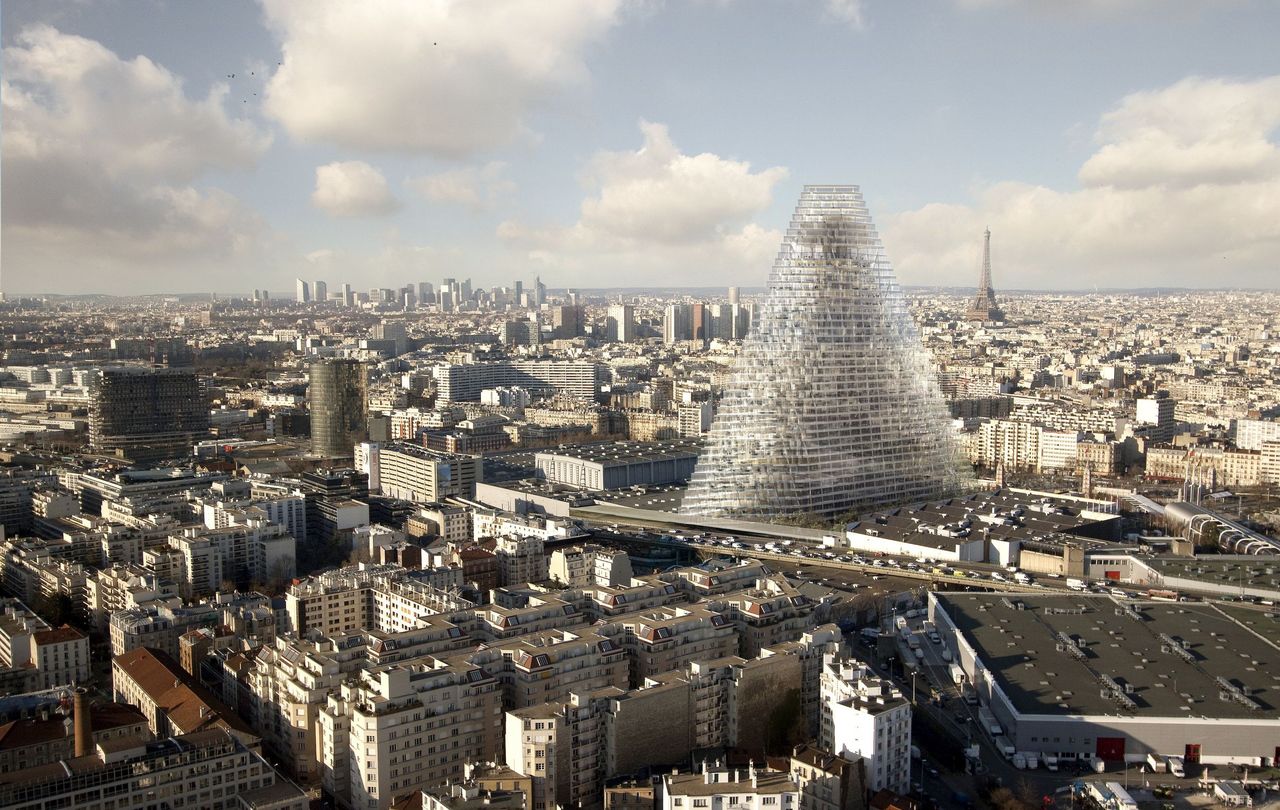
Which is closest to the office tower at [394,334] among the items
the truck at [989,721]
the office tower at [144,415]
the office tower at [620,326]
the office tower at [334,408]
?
the office tower at [620,326]

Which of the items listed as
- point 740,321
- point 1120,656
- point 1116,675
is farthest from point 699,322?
point 1116,675

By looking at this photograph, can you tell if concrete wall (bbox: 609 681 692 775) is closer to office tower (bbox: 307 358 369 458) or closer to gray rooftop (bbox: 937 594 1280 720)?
gray rooftop (bbox: 937 594 1280 720)

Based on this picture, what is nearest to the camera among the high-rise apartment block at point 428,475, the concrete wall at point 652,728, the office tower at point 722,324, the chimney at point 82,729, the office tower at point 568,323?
the chimney at point 82,729

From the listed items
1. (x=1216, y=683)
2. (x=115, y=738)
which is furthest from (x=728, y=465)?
(x=115, y=738)

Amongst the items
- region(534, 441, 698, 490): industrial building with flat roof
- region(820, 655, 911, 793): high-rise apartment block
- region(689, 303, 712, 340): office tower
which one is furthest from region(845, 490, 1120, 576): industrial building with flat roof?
region(689, 303, 712, 340): office tower

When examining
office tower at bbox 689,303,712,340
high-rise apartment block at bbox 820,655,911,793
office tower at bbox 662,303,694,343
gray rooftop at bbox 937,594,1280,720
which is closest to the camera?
high-rise apartment block at bbox 820,655,911,793

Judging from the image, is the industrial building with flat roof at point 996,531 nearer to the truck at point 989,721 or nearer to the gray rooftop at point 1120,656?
the gray rooftop at point 1120,656
